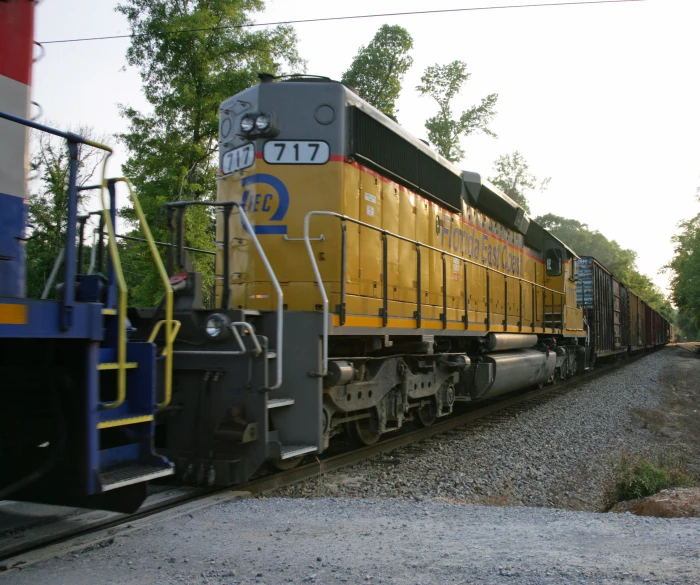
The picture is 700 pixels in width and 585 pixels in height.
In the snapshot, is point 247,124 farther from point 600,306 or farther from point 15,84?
point 600,306

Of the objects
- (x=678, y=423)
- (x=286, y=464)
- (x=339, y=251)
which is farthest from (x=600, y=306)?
(x=286, y=464)

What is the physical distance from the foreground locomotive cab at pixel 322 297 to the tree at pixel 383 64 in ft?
67.2

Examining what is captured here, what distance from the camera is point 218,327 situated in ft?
13.6

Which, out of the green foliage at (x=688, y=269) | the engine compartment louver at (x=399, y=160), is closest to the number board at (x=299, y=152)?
the engine compartment louver at (x=399, y=160)

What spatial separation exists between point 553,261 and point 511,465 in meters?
7.97

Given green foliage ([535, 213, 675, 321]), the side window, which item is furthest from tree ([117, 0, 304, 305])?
green foliage ([535, 213, 675, 321])

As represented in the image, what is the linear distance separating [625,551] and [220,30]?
59.7ft

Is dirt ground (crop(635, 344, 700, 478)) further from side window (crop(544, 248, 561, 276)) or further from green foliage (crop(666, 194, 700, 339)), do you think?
green foliage (crop(666, 194, 700, 339))

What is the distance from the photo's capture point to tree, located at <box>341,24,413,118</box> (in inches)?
1090

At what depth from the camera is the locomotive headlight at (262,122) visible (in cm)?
556

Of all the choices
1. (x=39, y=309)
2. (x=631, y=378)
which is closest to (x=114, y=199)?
(x=39, y=309)

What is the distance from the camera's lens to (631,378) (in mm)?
15961

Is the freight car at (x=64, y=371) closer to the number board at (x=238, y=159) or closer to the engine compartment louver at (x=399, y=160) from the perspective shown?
the number board at (x=238, y=159)

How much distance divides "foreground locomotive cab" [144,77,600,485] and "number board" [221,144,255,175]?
2 cm
